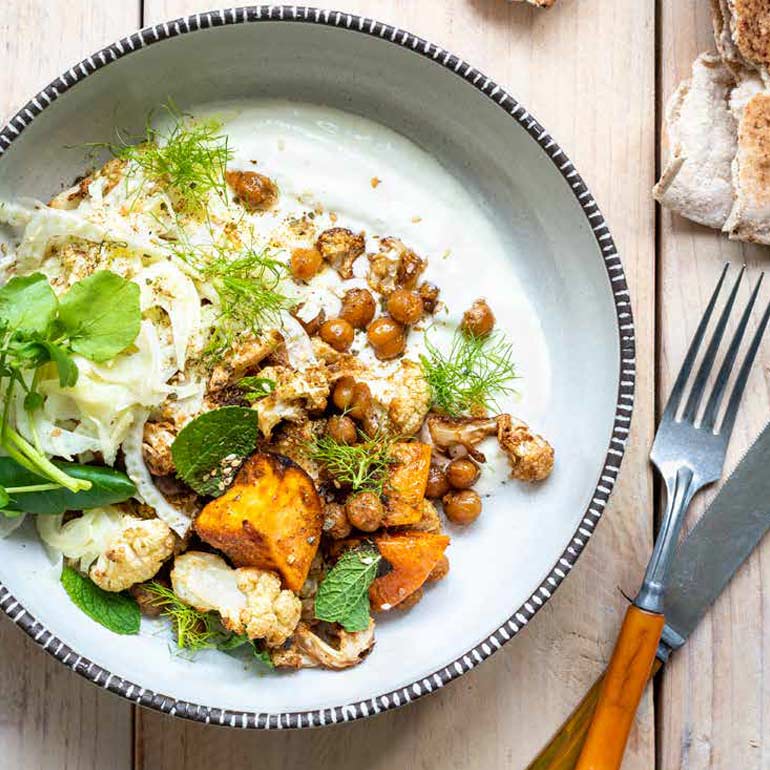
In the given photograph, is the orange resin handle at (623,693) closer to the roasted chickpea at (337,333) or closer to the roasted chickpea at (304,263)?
the roasted chickpea at (337,333)

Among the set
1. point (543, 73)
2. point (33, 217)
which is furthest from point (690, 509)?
point (33, 217)

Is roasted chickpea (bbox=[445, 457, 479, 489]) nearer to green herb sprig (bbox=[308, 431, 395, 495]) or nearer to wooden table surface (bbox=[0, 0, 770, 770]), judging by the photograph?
green herb sprig (bbox=[308, 431, 395, 495])

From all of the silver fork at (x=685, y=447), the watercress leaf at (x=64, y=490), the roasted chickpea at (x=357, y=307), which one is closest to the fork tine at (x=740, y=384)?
the silver fork at (x=685, y=447)

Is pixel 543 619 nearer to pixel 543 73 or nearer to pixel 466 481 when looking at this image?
pixel 466 481

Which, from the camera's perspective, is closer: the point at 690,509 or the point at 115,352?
the point at 115,352

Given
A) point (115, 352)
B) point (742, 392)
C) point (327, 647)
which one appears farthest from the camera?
point (742, 392)

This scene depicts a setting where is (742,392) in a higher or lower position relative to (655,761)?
higher

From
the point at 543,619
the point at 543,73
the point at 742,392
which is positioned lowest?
the point at 543,619

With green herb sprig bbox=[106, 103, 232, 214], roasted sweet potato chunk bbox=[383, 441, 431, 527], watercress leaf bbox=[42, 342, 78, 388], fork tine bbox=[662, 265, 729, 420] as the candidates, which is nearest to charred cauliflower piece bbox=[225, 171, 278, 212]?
green herb sprig bbox=[106, 103, 232, 214]
